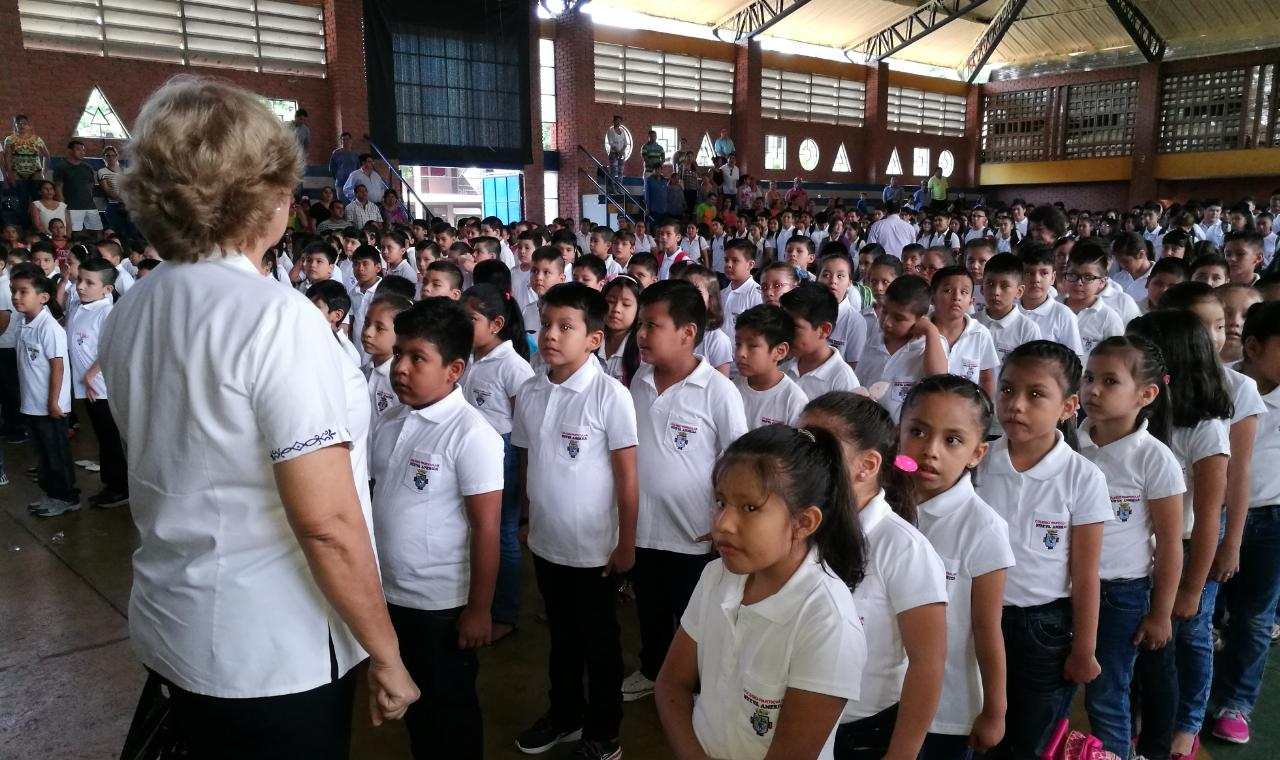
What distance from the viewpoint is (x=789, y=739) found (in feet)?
4.00

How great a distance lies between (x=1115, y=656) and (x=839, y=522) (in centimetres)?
120

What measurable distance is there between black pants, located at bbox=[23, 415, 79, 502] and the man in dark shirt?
6617 mm

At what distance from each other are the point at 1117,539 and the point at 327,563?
1826 millimetres

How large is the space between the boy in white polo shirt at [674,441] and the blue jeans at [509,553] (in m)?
0.72

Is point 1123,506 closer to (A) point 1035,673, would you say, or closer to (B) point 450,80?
(A) point 1035,673

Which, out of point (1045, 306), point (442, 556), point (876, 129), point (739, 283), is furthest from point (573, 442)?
point (876, 129)

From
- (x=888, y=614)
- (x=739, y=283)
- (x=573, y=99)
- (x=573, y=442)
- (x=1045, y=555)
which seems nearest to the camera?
(x=888, y=614)

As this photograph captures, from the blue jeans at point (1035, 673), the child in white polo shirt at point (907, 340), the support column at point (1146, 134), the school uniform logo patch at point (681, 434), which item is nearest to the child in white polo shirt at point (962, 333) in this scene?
the child in white polo shirt at point (907, 340)

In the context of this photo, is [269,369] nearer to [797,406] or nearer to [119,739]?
[797,406]

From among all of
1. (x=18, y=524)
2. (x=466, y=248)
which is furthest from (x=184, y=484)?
(x=466, y=248)

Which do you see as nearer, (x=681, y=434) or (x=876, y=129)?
(x=681, y=434)

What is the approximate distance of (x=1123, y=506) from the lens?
2.05m

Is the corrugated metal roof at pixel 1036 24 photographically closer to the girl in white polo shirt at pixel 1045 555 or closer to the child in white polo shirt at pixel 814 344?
the child in white polo shirt at pixel 814 344

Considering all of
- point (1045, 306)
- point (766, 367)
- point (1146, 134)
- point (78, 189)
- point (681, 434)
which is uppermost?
point (1146, 134)
